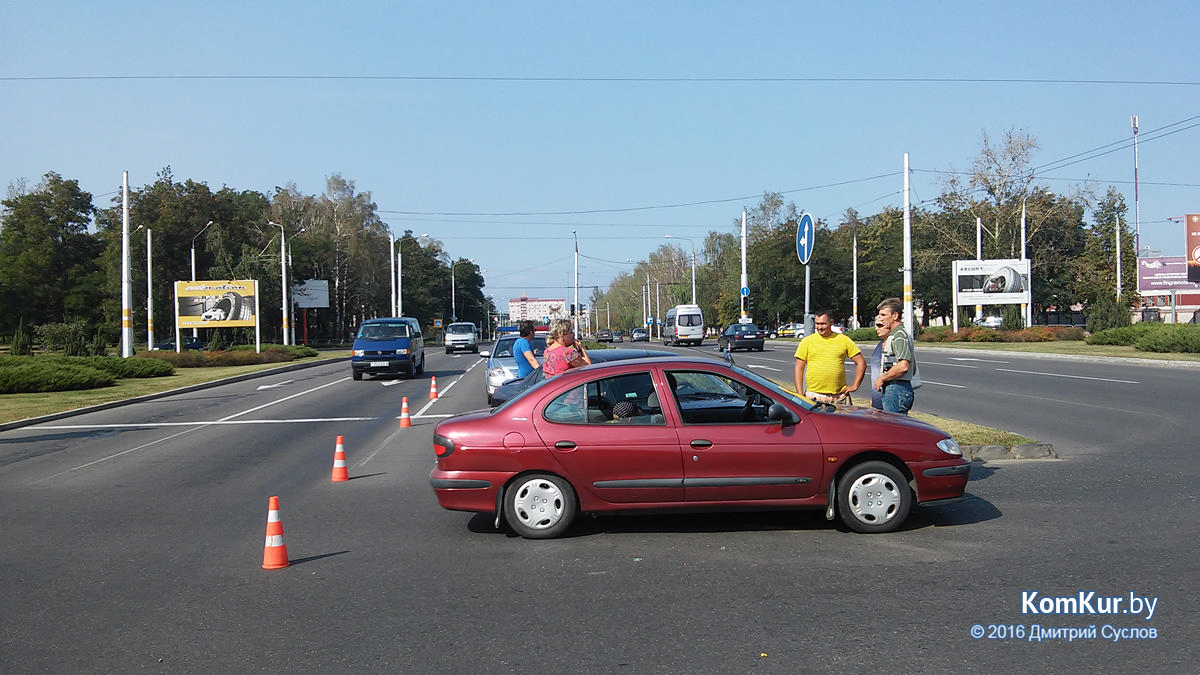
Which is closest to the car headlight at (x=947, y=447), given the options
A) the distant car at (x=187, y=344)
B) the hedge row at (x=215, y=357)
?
the hedge row at (x=215, y=357)

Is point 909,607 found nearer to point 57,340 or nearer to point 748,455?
point 748,455

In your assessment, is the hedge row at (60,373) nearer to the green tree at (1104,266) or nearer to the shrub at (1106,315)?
the shrub at (1106,315)

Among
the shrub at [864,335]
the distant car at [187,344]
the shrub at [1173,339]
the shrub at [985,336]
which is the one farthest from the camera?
the distant car at [187,344]

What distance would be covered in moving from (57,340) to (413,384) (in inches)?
876

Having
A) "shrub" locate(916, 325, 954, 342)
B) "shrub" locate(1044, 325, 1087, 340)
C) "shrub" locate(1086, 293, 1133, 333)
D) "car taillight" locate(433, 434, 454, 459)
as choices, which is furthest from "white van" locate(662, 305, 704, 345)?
"car taillight" locate(433, 434, 454, 459)

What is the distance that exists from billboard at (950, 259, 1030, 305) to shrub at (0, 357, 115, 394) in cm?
4557

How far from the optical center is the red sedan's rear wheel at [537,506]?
24.0 ft

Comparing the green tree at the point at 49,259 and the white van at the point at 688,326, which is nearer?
the white van at the point at 688,326

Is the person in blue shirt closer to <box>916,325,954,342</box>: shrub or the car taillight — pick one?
the car taillight

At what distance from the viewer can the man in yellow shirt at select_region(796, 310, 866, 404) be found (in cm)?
932

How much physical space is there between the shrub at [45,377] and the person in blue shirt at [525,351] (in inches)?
702

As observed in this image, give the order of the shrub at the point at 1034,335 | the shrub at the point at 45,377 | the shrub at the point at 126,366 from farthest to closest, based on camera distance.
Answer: the shrub at the point at 1034,335 < the shrub at the point at 126,366 < the shrub at the point at 45,377

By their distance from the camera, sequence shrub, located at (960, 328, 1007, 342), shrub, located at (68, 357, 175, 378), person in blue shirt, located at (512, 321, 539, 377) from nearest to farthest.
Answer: person in blue shirt, located at (512, 321, 539, 377)
shrub, located at (68, 357, 175, 378)
shrub, located at (960, 328, 1007, 342)

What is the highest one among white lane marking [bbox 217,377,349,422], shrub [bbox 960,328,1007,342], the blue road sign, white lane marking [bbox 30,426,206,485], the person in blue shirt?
the blue road sign
